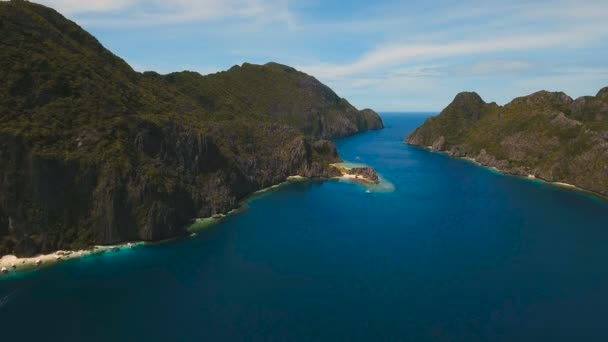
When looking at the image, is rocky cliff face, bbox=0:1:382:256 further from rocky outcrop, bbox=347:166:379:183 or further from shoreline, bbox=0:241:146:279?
rocky outcrop, bbox=347:166:379:183

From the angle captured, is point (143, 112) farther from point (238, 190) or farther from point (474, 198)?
point (474, 198)

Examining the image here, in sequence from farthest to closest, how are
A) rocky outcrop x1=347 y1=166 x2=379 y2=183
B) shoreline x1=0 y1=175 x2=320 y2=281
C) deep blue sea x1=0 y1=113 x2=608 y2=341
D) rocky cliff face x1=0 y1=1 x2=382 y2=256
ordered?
1. rocky outcrop x1=347 y1=166 x2=379 y2=183
2. rocky cliff face x1=0 y1=1 x2=382 y2=256
3. shoreline x1=0 y1=175 x2=320 y2=281
4. deep blue sea x1=0 y1=113 x2=608 y2=341

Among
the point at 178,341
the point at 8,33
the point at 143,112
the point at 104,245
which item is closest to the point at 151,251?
the point at 104,245

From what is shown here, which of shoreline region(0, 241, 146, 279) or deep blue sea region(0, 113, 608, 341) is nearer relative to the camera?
deep blue sea region(0, 113, 608, 341)

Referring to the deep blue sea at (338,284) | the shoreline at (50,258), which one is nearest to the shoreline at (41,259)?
the shoreline at (50,258)

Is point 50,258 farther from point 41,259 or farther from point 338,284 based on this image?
point 338,284

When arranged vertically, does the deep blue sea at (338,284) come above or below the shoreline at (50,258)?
below

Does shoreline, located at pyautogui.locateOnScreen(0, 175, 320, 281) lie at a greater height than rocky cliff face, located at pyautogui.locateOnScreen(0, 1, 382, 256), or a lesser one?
lesser

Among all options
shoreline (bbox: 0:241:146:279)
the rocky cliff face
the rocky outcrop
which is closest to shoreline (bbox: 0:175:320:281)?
shoreline (bbox: 0:241:146:279)

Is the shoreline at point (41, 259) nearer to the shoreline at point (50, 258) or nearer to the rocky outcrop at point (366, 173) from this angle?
the shoreline at point (50, 258)

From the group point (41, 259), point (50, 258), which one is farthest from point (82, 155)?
point (41, 259)
